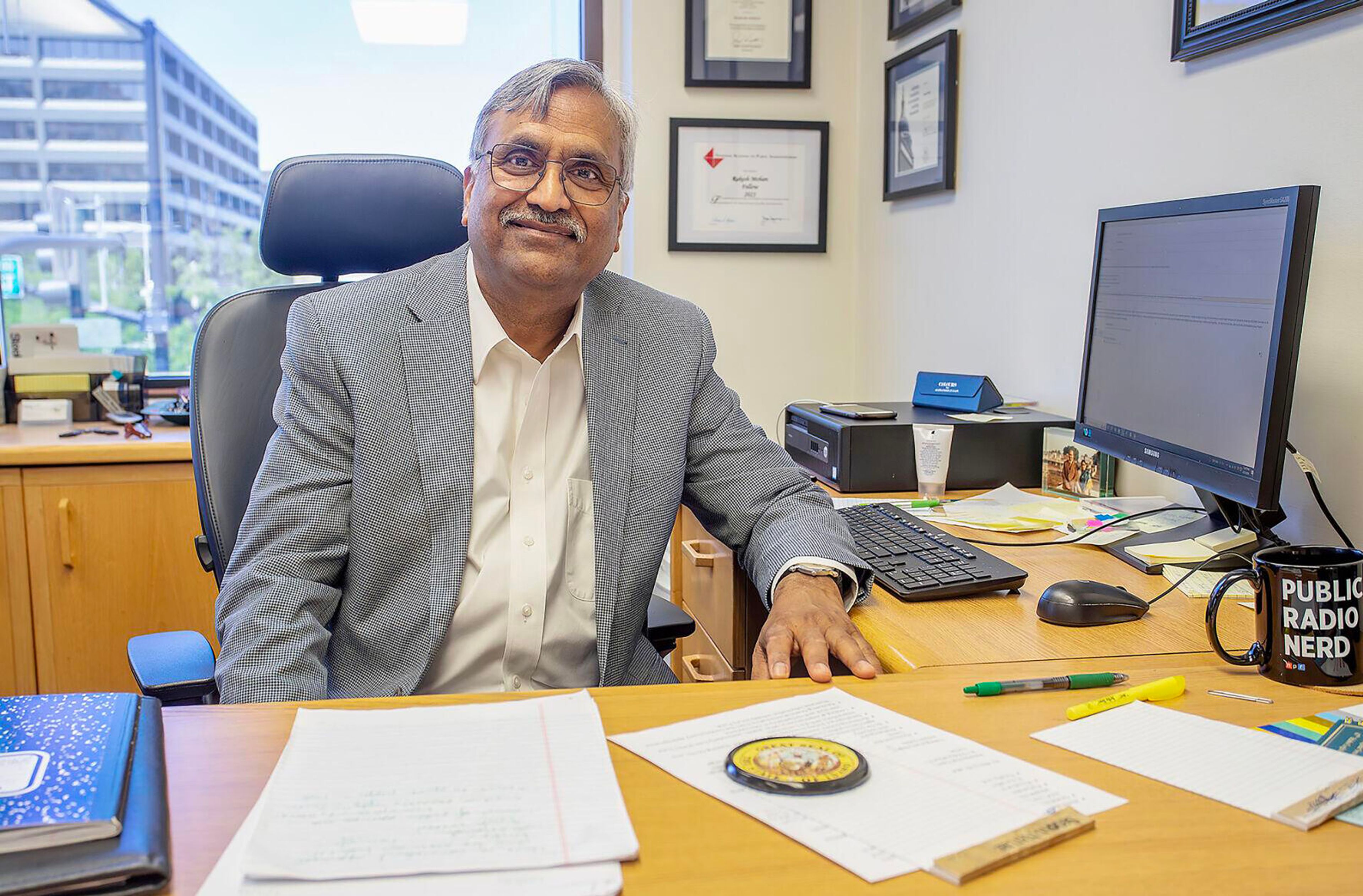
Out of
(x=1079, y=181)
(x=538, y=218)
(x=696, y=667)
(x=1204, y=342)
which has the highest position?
(x=1079, y=181)

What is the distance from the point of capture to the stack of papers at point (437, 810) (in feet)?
2.07

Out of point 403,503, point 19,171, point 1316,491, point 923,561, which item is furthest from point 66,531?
point 1316,491

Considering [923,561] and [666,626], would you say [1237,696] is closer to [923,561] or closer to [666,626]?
[923,561]

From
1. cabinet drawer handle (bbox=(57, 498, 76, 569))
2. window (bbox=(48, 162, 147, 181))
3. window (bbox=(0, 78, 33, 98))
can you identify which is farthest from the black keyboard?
window (bbox=(0, 78, 33, 98))

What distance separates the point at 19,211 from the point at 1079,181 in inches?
106

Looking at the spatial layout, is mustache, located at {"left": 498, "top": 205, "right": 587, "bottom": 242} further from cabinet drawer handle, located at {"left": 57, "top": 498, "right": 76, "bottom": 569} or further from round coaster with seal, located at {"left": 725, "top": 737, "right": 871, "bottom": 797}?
cabinet drawer handle, located at {"left": 57, "top": 498, "right": 76, "bottom": 569}

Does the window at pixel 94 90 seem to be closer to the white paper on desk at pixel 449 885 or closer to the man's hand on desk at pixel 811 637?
the man's hand on desk at pixel 811 637

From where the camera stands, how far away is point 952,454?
6.34ft

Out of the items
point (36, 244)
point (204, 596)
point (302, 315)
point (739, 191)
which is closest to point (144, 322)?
point (36, 244)

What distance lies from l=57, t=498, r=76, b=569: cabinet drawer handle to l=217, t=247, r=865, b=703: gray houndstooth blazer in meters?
1.27

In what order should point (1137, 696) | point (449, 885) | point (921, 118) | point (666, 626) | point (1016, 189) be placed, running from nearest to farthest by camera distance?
point (449, 885) → point (1137, 696) → point (666, 626) → point (1016, 189) → point (921, 118)

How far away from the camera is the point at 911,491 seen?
1.95 m

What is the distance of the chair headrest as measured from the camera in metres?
1.67

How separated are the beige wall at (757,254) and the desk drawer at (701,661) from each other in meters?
1.01
